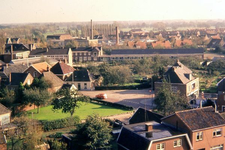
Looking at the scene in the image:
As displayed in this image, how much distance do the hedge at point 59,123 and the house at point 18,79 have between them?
11.8m

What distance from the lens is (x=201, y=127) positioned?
70.8ft

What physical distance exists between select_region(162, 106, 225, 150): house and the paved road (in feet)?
46.1

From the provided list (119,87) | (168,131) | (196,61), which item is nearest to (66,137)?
(168,131)

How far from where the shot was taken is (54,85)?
4159 cm

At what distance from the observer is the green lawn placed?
111ft

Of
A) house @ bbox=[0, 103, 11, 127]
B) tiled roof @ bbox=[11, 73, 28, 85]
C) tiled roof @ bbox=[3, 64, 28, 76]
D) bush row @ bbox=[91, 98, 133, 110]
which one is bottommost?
bush row @ bbox=[91, 98, 133, 110]

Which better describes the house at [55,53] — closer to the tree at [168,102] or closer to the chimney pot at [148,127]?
the tree at [168,102]

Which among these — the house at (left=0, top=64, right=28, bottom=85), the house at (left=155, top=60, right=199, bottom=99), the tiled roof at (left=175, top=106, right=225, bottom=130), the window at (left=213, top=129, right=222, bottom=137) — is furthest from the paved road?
the window at (left=213, top=129, right=222, bottom=137)

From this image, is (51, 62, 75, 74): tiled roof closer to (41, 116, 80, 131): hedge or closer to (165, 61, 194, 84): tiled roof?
(165, 61, 194, 84): tiled roof

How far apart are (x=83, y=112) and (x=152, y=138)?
16.4 metres

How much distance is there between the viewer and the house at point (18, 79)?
41031mm

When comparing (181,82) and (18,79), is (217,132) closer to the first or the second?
(181,82)

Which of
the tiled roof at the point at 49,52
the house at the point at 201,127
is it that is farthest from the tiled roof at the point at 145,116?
the tiled roof at the point at 49,52

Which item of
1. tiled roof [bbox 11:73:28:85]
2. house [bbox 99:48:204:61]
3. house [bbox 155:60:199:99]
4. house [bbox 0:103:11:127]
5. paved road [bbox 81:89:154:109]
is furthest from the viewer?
house [bbox 99:48:204:61]
